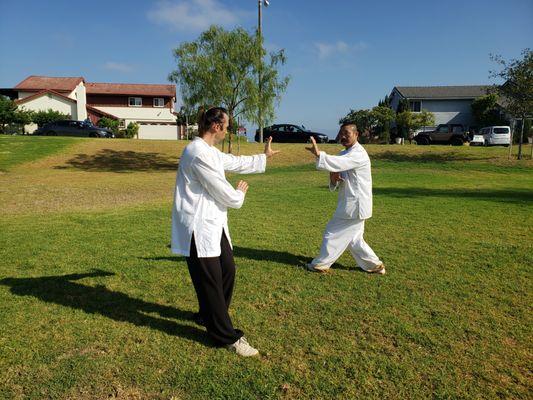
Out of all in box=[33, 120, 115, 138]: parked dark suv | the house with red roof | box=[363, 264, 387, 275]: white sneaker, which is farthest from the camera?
the house with red roof

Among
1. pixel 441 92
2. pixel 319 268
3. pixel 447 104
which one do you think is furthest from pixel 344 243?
pixel 441 92

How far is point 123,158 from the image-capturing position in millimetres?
25766

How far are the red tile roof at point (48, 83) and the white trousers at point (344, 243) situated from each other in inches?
1904

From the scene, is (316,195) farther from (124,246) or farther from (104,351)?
(104,351)

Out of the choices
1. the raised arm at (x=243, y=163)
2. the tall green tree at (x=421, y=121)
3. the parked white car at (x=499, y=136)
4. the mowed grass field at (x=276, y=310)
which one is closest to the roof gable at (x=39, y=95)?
the tall green tree at (x=421, y=121)

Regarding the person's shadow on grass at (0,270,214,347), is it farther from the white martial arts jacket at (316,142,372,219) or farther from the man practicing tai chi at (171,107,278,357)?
the white martial arts jacket at (316,142,372,219)

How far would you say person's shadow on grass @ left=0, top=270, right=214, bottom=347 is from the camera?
163 inches

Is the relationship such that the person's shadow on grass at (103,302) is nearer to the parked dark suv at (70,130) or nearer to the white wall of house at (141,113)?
the parked dark suv at (70,130)

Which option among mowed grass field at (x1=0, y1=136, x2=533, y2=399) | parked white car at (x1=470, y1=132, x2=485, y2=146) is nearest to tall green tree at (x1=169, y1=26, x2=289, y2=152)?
mowed grass field at (x1=0, y1=136, x2=533, y2=399)

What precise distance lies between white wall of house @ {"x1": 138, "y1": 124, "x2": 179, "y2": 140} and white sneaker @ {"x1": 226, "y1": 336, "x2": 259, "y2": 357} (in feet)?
153

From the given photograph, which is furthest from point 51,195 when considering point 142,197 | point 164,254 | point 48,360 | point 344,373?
point 344,373

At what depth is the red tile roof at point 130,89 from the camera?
164 ft

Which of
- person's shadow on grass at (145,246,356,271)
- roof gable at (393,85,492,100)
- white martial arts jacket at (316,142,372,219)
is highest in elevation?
roof gable at (393,85,492,100)

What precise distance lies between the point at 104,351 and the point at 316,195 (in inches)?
407
